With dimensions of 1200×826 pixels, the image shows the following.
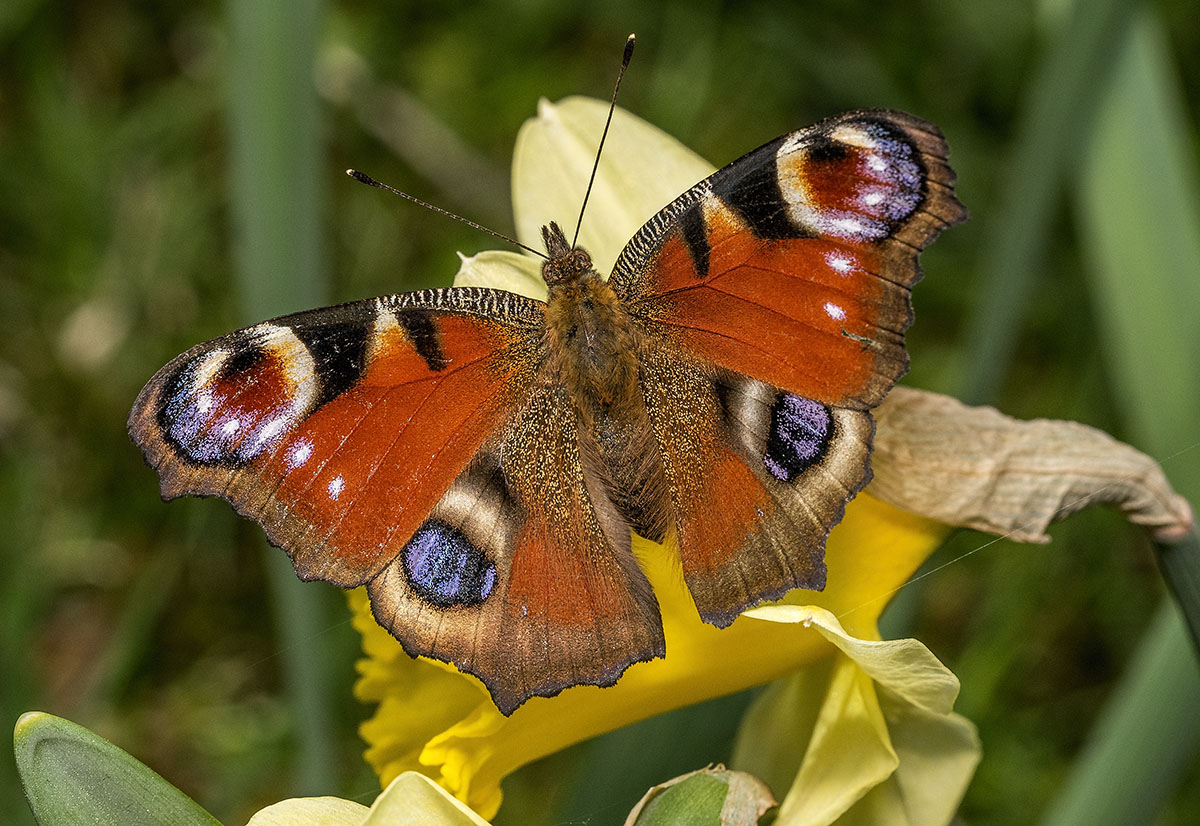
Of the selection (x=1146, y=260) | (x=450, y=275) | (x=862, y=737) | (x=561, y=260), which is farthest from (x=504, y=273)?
(x=450, y=275)

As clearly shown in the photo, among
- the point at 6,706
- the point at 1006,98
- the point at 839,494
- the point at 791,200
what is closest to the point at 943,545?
the point at 839,494

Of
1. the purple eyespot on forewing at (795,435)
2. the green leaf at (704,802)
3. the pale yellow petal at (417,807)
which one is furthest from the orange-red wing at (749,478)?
the pale yellow petal at (417,807)

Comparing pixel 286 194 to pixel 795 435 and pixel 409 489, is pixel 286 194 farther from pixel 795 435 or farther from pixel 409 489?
pixel 795 435

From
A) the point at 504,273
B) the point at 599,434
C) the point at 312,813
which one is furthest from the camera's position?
the point at 504,273

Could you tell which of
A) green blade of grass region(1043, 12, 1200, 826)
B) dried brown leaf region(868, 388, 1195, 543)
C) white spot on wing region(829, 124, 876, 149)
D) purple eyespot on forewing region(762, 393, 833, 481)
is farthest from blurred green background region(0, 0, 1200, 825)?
white spot on wing region(829, 124, 876, 149)

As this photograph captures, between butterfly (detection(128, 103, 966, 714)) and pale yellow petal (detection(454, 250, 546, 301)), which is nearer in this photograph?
butterfly (detection(128, 103, 966, 714))

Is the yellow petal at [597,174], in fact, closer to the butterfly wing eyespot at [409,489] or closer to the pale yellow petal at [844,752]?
the butterfly wing eyespot at [409,489]

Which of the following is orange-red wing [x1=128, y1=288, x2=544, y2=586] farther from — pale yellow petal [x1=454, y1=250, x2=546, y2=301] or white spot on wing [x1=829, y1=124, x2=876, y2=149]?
white spot on wing [x1=829, y1=124, x2=876, y2=149]
